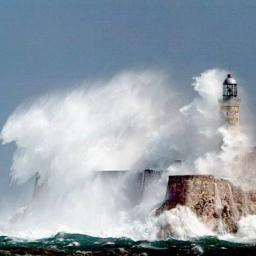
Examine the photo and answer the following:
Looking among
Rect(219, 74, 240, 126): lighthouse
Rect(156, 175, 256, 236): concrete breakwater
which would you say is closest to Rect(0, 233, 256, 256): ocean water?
Rect(156, 175, 256, 236): concrete breakwater

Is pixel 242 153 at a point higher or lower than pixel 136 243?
higher

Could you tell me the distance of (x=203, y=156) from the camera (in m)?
68.1

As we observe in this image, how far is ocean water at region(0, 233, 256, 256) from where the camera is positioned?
49.6 meters

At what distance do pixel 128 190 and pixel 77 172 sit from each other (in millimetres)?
5922

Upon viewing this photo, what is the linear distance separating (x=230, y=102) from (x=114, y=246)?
21.3 m

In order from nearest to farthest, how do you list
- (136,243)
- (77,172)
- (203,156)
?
(136,243) → (203,156) → (77,172)

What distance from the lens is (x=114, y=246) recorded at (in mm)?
53156

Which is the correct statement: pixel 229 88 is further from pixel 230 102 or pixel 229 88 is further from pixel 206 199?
pixel 206 199

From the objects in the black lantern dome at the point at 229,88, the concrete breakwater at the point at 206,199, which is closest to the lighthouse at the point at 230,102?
the black lantern dome at the point at 229,88

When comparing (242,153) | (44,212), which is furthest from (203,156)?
(44,212)

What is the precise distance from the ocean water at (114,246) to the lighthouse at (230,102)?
13921 mm

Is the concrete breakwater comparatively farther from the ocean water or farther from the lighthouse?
the lighthouse

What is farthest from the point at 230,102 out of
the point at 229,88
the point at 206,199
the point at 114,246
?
the point at 114,246

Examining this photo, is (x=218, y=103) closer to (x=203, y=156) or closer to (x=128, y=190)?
(x=203, y=156)
